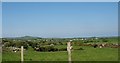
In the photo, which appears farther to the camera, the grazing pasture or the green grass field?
the grazing pasture

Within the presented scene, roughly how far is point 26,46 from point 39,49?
304 cm

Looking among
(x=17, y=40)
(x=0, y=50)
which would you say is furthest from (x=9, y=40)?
(x=0, y=50)

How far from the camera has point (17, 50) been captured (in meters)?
28.8

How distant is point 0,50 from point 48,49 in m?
6.19

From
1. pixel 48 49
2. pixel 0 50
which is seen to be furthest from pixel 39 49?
pixel 0 50

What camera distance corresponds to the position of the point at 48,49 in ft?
104

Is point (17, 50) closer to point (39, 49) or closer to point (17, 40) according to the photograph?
point (39, 49)

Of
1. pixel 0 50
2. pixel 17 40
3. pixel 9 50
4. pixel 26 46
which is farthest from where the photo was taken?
pixel 17 40

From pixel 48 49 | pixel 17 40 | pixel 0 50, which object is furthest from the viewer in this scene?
pixel 17 40

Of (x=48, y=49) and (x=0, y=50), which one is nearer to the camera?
(x=0, y=50)

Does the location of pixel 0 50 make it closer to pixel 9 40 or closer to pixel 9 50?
pixel 9 50

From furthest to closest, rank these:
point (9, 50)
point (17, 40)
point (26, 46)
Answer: point (17, 40), point (26, 46), point (9, 50)

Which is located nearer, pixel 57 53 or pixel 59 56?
pixel 59 56

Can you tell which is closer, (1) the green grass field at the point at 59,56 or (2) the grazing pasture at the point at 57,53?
(1) the green grass field at the point at 59,56
